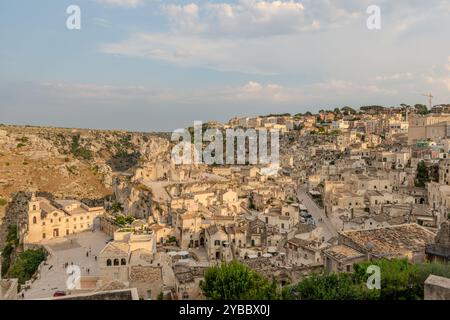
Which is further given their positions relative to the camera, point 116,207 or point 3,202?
point 3,202

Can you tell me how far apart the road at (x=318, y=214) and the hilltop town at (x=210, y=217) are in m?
0.22

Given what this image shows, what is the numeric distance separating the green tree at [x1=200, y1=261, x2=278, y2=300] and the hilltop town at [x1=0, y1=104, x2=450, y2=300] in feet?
10.3

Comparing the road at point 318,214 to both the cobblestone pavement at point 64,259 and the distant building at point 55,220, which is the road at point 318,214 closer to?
the cobblestone pavement at point 64,259

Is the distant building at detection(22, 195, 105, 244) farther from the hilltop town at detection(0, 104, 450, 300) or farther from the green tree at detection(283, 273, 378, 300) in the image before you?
the green tree at detection(283, 273, 378, 300)

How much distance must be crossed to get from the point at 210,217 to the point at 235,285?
63.7 feet

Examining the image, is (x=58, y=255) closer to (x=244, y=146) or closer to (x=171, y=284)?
(x=171, y=284)

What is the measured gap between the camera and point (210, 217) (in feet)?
112

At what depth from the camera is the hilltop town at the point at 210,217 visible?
19641 mm

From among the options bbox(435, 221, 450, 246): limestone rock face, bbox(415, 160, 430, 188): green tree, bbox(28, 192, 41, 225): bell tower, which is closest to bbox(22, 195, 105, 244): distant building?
bbox(28, 192, 41, 225): bell tower

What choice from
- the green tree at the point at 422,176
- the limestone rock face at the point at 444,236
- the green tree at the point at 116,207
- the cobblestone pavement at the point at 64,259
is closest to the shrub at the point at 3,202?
the green tree at the point at 116,207

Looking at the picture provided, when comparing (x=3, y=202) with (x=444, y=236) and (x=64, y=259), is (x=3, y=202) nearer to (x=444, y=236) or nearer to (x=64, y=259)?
(x=64, y=259)

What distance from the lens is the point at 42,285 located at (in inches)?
1003

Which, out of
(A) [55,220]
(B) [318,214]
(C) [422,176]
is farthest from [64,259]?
(C) [422,176]
